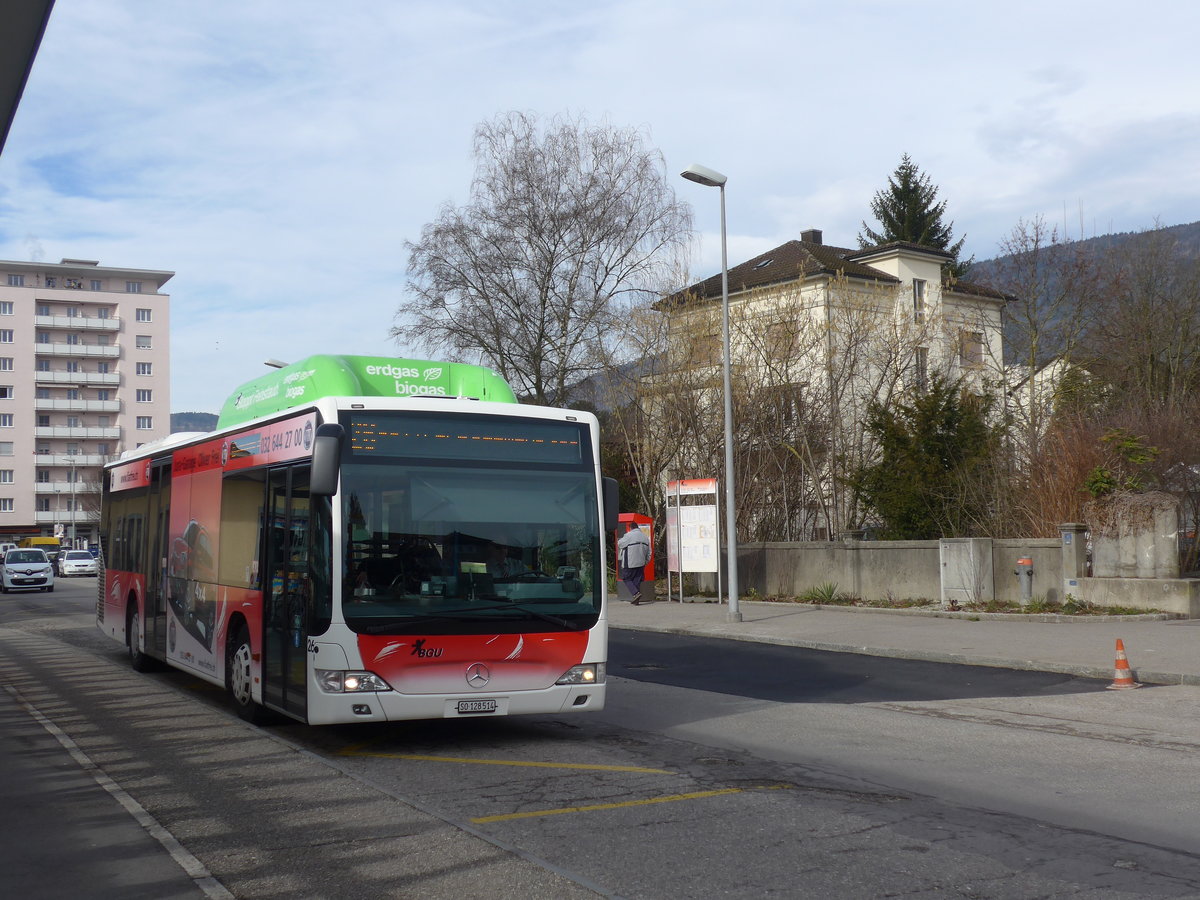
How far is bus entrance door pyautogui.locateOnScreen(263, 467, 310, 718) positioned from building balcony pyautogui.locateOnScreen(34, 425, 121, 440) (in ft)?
377

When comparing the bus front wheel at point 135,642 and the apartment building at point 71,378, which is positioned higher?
the apartment building at point 71,378

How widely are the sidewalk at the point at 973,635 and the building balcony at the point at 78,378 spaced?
103 metres

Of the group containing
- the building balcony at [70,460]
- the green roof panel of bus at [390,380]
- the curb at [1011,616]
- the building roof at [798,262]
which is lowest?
the curb at [1011,616]

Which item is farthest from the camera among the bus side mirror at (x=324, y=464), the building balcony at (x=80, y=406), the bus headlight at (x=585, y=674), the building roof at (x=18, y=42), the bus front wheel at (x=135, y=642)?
the building balcony at (x=80, y=406)

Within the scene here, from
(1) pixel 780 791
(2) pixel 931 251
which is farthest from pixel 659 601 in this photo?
(2) pixel 931 251

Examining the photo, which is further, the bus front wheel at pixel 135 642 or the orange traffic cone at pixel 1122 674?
the bus front wheel at pixel 135 642

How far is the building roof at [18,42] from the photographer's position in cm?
657

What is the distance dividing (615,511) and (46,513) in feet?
384

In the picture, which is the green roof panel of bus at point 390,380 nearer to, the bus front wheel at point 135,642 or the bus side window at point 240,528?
the bus side window at point 240,528

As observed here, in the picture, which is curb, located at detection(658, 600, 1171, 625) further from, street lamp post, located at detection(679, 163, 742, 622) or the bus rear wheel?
the bus rear wheel

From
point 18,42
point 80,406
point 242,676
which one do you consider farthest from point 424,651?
point 80,406

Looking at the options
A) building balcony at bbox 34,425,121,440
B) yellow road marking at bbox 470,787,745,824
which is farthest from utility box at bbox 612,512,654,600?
building balcony at bbox 34,425,121,440

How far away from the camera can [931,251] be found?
5669cm

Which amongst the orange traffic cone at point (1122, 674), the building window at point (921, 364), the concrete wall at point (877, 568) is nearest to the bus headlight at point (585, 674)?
the orange traffic cone at point (1122, 674)
